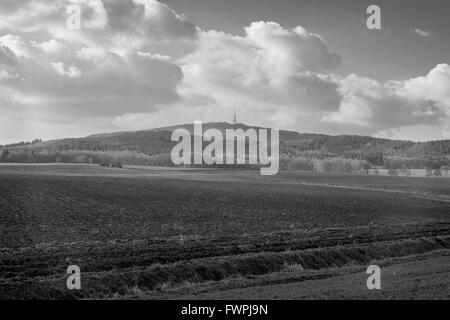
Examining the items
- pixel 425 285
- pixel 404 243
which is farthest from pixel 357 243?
pixel 425 285

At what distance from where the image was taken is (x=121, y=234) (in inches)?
1289

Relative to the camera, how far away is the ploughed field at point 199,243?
70.0ft

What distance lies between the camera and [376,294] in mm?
18078

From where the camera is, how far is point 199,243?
3091 cm

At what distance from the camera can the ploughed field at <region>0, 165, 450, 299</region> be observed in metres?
21.3

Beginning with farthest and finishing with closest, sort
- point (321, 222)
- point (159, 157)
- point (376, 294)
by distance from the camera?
point (159, 157) → point (321, 222) → point (376, 294)

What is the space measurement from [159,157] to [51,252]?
154407 mm

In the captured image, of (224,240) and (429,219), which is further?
(429,219)

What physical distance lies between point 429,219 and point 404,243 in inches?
626

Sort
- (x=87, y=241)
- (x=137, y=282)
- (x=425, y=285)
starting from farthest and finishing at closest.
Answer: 1. (x=87, y=241)
2. (x=137, y=282)
3. (x=425, y=285)

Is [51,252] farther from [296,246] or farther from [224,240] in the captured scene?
[296,246]
